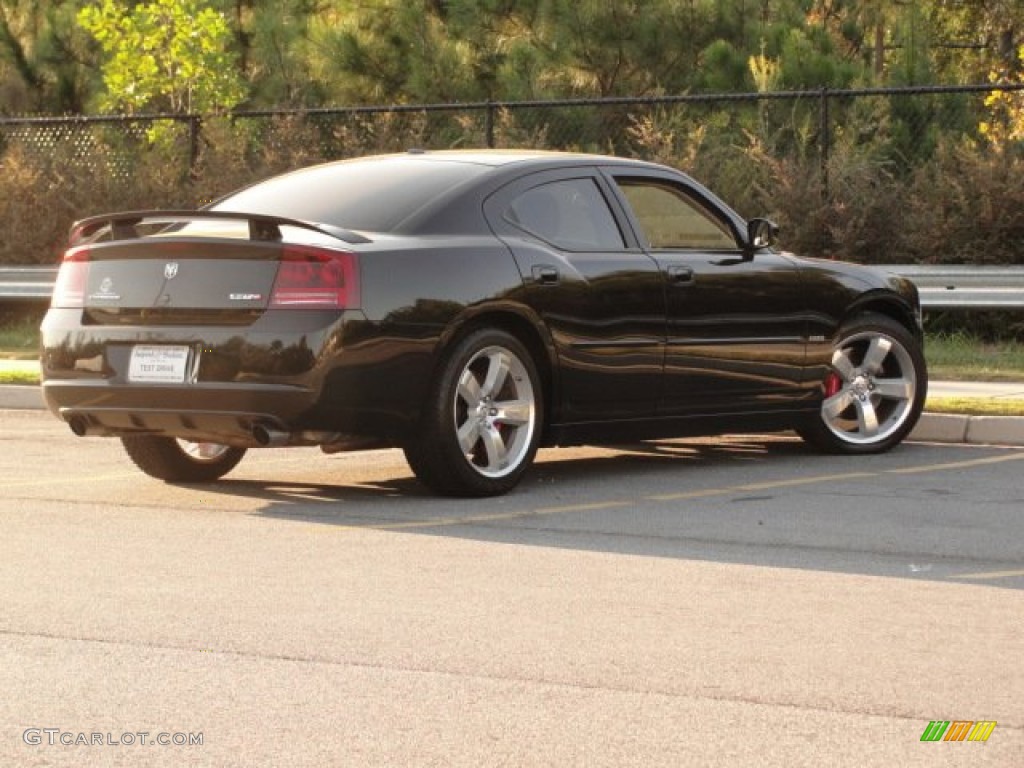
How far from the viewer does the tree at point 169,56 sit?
27547mm

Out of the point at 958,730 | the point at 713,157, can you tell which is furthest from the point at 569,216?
the point at 713,157

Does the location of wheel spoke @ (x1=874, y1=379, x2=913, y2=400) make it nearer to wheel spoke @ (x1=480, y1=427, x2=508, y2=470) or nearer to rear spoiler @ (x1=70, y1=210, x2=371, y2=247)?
wheel spoke @ (x1=480, y1=427, x2=508, y2=470)

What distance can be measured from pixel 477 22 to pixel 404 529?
871 inches

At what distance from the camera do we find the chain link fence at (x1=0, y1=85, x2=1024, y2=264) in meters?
19.4

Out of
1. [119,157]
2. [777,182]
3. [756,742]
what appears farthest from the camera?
[119,157]

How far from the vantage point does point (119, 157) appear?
959 inches

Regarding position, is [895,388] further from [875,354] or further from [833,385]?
[833,385]

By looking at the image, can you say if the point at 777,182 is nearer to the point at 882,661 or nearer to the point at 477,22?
the point at 477,22

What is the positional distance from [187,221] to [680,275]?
2.47 meters

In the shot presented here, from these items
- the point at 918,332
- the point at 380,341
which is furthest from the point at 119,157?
the point at 380,341

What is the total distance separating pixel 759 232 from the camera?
11.8 metres

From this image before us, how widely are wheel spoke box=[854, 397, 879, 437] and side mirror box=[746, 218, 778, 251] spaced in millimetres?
1134

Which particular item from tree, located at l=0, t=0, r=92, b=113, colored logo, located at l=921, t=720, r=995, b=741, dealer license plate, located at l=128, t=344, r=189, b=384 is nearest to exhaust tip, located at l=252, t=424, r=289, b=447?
dealer license plate, located at l=128, t=344, r=189, b=384

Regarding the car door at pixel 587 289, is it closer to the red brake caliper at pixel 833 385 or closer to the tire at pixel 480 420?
the tire at pixel 480 420
